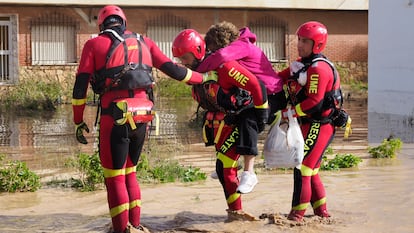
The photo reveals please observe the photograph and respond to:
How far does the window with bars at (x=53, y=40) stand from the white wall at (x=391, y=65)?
1310 centimetres

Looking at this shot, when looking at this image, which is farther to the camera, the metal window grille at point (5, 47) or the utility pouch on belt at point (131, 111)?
the metal window grille at point (5, 47)

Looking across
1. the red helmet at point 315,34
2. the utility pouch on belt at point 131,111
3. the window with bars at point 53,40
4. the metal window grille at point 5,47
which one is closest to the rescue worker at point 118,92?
the utility pouch on belt at point 131,111

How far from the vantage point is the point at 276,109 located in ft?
25.6

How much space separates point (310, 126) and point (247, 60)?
862mm

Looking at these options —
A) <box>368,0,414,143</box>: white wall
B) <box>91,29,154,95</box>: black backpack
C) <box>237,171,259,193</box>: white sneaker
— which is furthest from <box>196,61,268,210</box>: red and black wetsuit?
<box>368,0,414,143</box>: white wall

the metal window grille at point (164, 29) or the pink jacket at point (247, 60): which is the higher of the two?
the metal window grille at point (164, 29)

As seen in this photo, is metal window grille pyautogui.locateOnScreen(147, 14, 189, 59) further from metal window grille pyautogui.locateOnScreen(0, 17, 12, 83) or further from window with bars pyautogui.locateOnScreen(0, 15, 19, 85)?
metal window grille pyautogui.locateOnScreen(0, 17, 12, 83)

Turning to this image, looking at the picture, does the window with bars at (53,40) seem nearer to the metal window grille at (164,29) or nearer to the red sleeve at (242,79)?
the metal window grille at (164,29)

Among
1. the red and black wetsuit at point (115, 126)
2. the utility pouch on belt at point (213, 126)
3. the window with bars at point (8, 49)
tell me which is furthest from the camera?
the window with bars at point (8, 49)

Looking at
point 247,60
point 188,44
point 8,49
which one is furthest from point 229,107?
point 8,49

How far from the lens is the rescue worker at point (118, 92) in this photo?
6941 millimetres

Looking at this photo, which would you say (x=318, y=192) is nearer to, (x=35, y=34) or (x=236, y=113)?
(x=236, y=113)

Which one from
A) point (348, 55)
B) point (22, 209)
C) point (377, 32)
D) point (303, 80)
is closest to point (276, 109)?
point (303, 80)

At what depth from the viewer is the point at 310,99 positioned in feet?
24.2
